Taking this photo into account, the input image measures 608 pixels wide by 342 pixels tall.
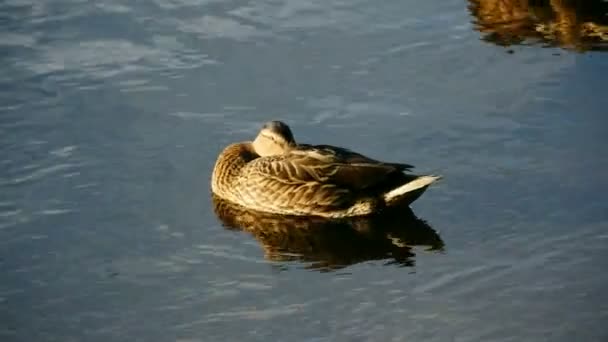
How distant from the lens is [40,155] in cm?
1319

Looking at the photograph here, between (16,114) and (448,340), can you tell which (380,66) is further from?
(448,340)

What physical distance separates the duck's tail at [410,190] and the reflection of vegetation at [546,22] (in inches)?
140

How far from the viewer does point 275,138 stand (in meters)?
12.9

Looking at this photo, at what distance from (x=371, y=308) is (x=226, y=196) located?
3172 mm

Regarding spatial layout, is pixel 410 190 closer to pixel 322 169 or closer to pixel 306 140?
pixel 322 169

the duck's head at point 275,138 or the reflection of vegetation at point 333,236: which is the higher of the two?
the duck's head at point 275,138

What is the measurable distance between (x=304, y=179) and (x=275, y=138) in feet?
1.54

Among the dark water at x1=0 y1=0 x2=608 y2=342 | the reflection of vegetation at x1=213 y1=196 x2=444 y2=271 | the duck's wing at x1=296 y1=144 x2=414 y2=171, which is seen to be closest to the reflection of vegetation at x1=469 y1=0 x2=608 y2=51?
the dark water at x1=0 y1=0 x2=608 y2=342

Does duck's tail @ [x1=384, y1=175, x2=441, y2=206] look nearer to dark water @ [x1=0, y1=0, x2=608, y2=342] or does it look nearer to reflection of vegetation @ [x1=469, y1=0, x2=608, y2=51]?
dark water @ [x1=0, y1=0, x2=608, y2=342]

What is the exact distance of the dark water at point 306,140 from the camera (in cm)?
1027

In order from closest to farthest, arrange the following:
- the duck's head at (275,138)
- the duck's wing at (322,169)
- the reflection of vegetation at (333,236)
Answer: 1. the reflection of vegetation at (333,236)
2. the duck's wing at (322,169)
3. the duck's head at (275,138)

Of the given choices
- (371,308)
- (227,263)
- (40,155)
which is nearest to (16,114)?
(40,155)

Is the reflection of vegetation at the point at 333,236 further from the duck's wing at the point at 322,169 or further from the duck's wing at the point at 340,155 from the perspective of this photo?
the duck's wing at the point at 340,155

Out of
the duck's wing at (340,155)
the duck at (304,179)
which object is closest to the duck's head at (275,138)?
the duck at (304,179)
